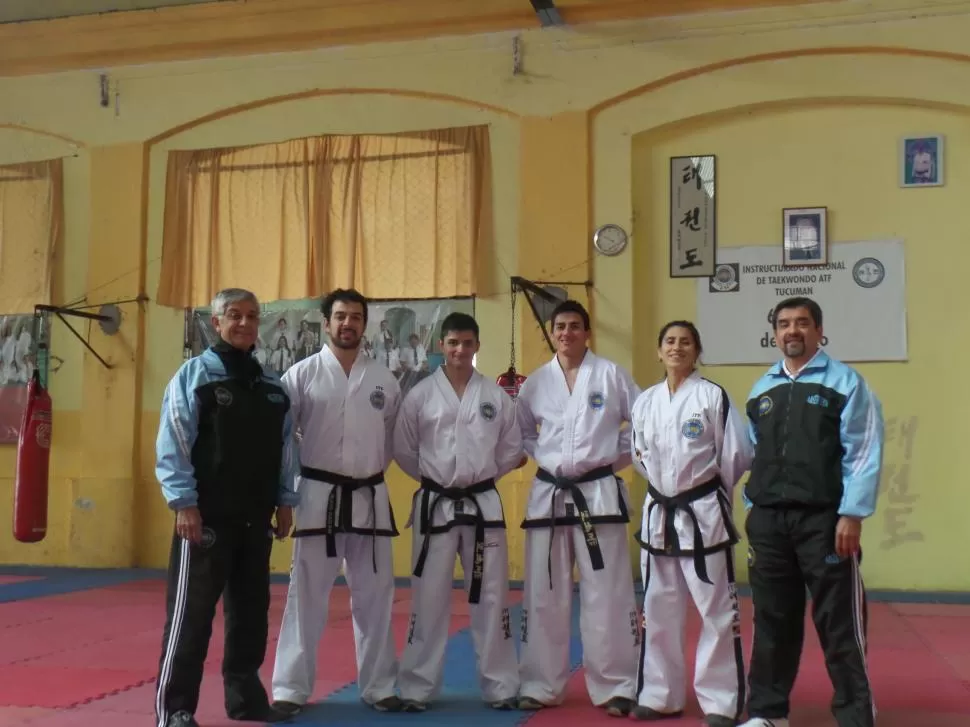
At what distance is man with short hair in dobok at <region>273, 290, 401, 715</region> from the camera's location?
3.90 meters

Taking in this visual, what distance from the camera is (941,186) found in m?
7.40

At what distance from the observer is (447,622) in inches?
159

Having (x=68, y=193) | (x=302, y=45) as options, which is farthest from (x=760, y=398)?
(x=68, y=193)

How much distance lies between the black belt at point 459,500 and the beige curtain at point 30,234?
6284 mm

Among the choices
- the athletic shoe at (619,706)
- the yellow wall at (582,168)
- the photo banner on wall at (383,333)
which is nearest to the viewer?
the athletic shoe at (619,706)

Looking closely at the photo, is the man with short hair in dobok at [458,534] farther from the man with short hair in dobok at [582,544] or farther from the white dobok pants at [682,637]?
the white dobok pants at [682,637]

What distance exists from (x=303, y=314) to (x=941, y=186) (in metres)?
5.21

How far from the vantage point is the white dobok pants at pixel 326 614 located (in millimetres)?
3867

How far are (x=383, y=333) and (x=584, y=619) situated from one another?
4585mm

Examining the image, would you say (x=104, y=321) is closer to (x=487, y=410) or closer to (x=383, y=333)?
(x=383, y=333)

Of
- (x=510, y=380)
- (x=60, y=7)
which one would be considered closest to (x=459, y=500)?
(x=510, y=380)

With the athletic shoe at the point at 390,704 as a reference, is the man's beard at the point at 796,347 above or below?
above

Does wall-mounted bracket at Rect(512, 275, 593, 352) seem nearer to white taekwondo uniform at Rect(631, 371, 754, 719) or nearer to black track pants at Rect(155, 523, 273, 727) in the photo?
white taekwondo uniform at Rect(631, 371, 754, 719)

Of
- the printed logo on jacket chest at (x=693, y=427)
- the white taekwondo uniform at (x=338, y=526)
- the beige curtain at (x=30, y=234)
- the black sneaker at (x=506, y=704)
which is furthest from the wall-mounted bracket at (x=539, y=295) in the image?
the beige curtain at (x=30, y=234)
